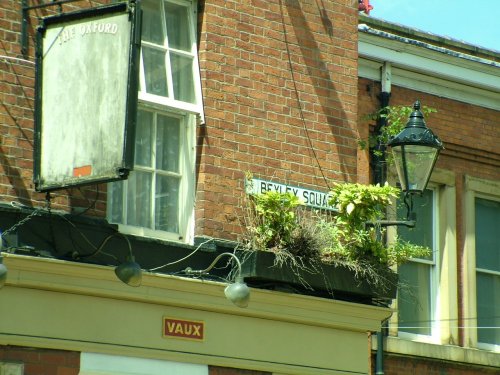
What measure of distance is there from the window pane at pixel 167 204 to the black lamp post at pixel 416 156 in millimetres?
2066

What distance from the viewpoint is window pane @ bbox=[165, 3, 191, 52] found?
12.4 m

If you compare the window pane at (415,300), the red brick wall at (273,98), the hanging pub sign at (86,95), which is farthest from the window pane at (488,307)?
the hanging pub sign at (86,95)

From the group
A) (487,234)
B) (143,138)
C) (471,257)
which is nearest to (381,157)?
(471,257)

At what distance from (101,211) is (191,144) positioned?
4.34 feet

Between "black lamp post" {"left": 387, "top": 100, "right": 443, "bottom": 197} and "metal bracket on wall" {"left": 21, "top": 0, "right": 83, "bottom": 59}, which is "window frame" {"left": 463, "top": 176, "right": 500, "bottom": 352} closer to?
"black lamp post" {"left": 387, "top": 100, "right": 443, "bottom": 197}

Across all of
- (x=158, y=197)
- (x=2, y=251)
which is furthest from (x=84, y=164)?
(x=158, y=197)

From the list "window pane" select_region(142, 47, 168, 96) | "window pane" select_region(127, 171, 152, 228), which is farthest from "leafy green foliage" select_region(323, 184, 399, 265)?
"window pane" select_region(142, 47, 168, 96)

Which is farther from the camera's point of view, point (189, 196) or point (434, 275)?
point (434, 275)

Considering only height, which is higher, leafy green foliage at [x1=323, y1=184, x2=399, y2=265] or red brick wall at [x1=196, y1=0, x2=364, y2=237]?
red brick wall at [x1=196, y1=0, x2=364, y2=237]

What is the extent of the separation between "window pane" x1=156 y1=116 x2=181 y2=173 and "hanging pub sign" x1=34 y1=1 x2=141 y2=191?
1.67 m

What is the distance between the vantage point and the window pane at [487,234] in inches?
672

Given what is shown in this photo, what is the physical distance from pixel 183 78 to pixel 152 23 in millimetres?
559

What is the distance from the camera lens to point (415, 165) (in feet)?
41.2

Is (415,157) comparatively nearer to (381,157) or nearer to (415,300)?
(381,157)
